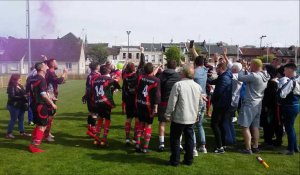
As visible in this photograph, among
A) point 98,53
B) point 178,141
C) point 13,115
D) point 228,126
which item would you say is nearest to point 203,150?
point 228,126

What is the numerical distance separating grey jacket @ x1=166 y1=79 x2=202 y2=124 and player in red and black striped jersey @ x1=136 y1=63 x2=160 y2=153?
0.84 m

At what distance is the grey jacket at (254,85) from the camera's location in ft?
26.8

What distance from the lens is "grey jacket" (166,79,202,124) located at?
6945mm

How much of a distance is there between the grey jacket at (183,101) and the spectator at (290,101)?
2757mm

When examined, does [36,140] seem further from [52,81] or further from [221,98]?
[221,98]

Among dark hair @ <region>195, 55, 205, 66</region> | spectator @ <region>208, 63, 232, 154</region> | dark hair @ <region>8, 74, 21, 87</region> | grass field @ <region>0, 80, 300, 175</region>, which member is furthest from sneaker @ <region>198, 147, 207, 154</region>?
dark hair @ <region>8, 74, 21, 87</region>

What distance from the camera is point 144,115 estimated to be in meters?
7.97

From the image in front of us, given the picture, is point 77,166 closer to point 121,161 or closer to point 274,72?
point 121,161

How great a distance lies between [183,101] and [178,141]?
910 millimetres

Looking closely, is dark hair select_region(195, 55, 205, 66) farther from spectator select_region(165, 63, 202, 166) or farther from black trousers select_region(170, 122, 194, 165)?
black trousers select_region(170, 122, 194, 165)

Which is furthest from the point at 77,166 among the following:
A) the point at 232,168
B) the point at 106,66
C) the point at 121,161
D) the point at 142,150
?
the point at 232,168

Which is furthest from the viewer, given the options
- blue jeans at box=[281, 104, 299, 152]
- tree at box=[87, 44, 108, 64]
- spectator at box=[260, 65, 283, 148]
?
tree at box=[87, 44, 108, 64]

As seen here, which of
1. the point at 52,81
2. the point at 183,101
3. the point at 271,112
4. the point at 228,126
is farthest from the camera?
the point at 271,112

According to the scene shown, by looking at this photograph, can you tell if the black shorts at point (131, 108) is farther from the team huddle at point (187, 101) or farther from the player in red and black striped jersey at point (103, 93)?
the player in red and black striped jersey at point (103, 93)
